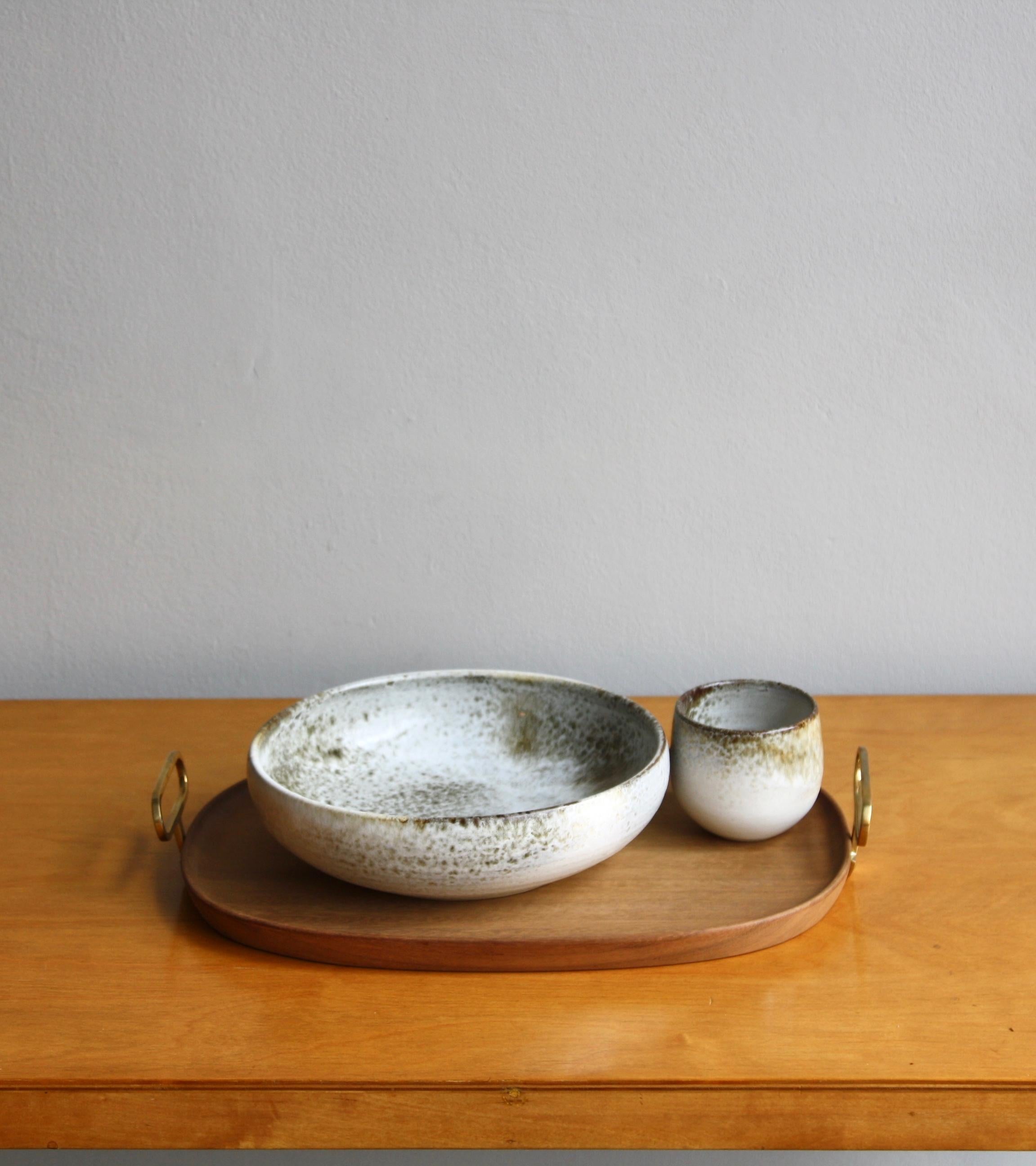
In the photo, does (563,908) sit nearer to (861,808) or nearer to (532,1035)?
(532,1035)

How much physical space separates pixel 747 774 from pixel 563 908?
15 centimetres

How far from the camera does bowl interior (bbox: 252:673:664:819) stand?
0.74 metres

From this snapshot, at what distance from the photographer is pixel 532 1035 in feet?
1.77

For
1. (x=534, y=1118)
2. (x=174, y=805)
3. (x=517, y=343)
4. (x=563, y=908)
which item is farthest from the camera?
(x=517, y=343)

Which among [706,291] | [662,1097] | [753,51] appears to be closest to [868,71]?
[753,51]

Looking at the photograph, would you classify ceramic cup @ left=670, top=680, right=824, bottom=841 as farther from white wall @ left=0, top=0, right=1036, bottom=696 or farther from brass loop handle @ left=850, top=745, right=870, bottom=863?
white wall @ left=0, top=0, right=1036, bottom=696

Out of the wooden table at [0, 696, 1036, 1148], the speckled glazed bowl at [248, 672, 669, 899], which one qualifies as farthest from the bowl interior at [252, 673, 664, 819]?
the wooden table at [0, 696, 1036, 1148]

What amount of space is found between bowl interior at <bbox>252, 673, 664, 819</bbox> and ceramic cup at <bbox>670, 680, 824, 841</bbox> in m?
0.03

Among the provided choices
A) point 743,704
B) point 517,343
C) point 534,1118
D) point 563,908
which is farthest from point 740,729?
point 517,343

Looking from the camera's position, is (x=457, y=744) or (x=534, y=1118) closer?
(x=534, y=1118)

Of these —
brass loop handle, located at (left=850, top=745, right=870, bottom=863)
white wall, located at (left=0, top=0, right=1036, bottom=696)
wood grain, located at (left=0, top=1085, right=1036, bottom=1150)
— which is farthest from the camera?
white wall, located at (left=0, top=0, right=1036, bottom=696)

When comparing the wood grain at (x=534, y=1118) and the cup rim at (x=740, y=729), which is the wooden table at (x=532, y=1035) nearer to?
the wood grain at (x=534, y=1118)

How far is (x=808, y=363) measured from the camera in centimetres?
Answer: 99

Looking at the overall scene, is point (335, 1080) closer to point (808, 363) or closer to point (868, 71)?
point (808, 363)
